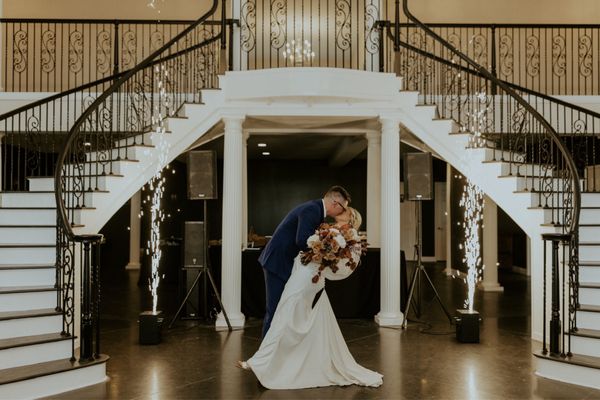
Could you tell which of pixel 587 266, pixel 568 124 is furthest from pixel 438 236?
pixel 587 266

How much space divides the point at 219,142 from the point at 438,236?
8.90 metres

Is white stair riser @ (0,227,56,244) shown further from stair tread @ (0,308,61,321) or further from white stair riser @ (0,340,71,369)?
white stair riser @ (0,340,71,369)

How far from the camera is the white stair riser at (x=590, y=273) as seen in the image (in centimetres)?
596

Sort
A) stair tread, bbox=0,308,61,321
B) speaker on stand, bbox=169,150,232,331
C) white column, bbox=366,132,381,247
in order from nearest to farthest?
stair tread, bbox=0,308,61,321, speaker on stand, bbox=169,150,232,331, white column, bbox=366,132,381,247

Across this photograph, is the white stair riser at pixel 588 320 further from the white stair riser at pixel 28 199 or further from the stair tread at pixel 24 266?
the white stair riser at pixel 28 199

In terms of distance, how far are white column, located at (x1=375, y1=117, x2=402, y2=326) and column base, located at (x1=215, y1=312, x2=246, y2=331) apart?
175 centimetres

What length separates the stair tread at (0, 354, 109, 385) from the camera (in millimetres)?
4379

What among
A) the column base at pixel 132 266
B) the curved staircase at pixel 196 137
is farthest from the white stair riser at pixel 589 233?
the column base at pixel 132 266

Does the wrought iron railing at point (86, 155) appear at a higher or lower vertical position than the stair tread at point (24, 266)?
higher

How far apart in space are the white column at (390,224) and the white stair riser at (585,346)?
2.67 metres

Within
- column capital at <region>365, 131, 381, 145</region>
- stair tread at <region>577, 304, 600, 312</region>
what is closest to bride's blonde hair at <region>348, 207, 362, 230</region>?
stair tread at <region>577, 304, 600, 312</region>

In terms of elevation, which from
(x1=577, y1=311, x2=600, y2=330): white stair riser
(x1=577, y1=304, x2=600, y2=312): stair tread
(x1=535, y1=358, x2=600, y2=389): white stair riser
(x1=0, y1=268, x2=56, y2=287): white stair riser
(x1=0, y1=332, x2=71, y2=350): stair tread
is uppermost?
(x1=0, y1=268, x2=56, y2=287): white stair riser

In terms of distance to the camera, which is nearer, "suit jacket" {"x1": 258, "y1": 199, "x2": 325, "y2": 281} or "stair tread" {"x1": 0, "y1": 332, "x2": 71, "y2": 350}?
"stair tread" {"x1": 0, "y1": 332, "x2": 71, "y2": 350}

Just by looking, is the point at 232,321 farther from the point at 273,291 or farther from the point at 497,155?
the point at 497,155
